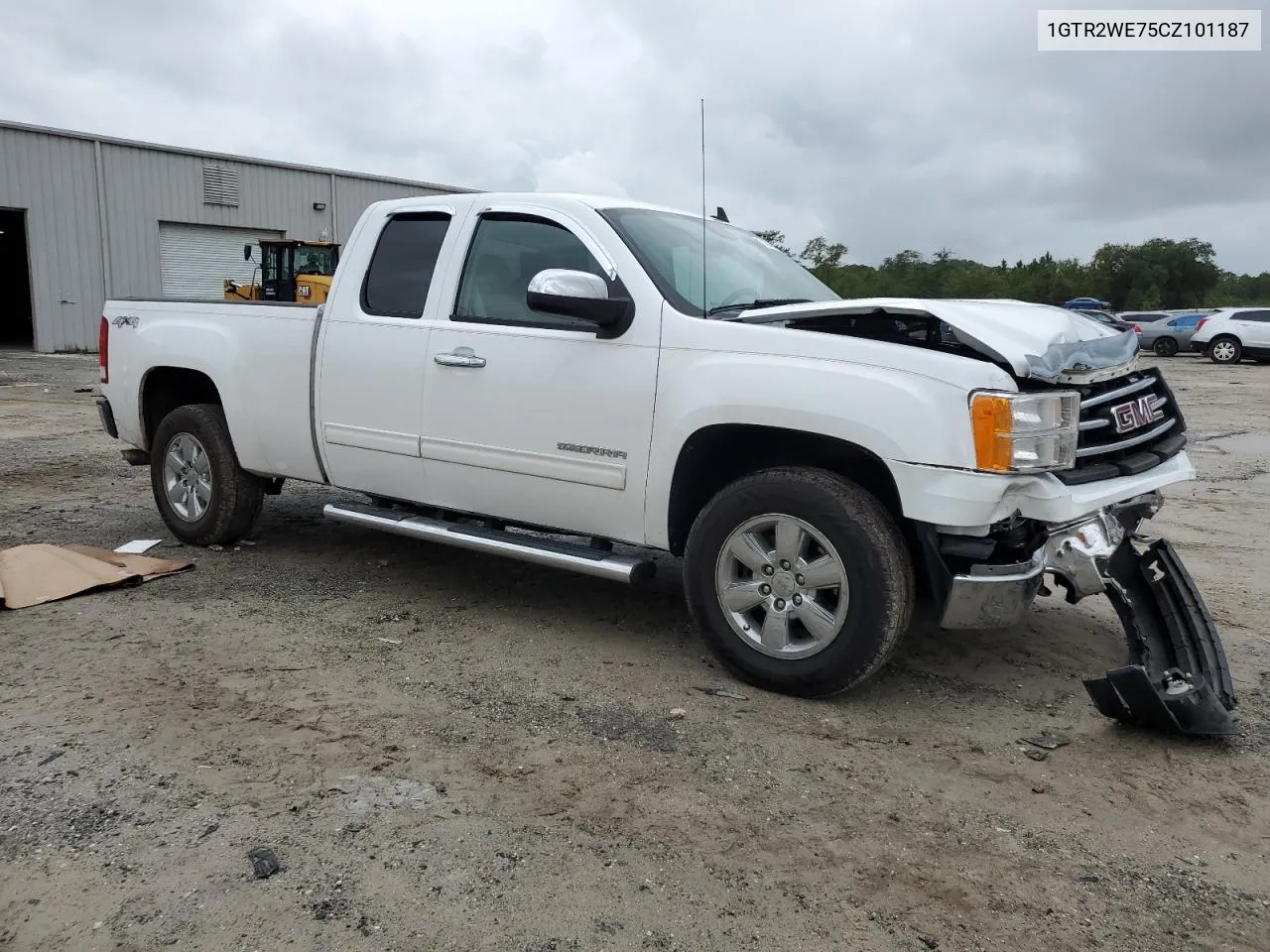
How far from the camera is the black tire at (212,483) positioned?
582 centimetres

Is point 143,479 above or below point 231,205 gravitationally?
below

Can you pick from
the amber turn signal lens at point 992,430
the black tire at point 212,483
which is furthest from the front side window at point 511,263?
the black tire at point 212,483

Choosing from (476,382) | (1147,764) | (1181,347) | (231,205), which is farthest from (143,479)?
(1181,347)

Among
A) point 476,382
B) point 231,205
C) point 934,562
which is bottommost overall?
point 934,562

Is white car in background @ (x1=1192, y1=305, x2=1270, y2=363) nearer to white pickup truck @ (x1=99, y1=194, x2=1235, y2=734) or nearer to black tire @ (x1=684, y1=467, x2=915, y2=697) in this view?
white pickup truck @ (x1=99, y1=194, x2=1235, y2=734)

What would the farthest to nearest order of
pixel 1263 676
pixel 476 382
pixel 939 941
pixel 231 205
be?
pixel 231 205 → pixel 476 382 → pixel 1263 676 → pixel 939 941

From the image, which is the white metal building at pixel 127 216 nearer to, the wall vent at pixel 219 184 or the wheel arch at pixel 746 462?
the wall vent at pixel 219 184

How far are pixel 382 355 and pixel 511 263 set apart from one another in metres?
0.79

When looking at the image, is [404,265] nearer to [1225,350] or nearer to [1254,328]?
[1254,328]

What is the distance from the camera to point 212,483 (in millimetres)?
5871

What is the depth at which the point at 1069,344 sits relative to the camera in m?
3.70

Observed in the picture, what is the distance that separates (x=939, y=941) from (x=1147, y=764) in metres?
1.37

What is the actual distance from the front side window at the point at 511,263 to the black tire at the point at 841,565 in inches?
47.1

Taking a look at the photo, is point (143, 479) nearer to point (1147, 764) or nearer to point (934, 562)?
point (934, 562)
